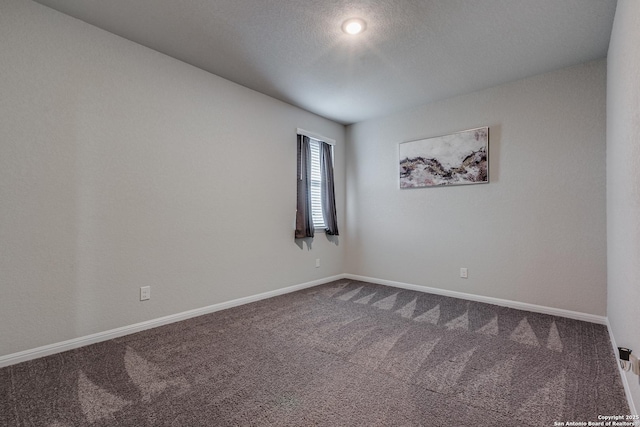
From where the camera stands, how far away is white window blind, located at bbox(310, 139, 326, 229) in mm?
4406

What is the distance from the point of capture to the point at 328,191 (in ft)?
14.8

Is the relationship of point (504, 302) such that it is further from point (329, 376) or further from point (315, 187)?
point (315, 187)

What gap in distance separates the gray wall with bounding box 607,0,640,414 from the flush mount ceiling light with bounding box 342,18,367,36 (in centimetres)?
Result: 156

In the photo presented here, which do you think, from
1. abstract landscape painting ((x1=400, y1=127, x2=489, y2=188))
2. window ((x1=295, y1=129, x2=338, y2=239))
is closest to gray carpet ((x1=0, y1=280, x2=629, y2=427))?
window ((x1=295, y1=129, x2=338, y2=239))

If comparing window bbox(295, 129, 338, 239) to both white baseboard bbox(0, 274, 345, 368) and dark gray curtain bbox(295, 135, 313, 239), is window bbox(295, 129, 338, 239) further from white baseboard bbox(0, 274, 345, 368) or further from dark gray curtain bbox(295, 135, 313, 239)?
white baseboard bbox(0, 274, 345, 368)

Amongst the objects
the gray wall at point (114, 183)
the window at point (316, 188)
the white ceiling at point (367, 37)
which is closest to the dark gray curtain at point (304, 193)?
the window at point (316, 188)

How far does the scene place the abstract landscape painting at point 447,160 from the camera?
3561 millimetres

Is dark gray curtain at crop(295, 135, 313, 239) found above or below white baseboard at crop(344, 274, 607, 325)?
above

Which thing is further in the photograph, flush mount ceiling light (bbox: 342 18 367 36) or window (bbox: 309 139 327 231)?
window (bbox: 309 139 327 231)

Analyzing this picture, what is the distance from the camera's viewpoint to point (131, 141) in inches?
103

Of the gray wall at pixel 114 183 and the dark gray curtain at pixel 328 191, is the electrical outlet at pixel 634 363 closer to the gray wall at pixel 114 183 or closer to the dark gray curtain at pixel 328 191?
the gray wall at pixel 114 183

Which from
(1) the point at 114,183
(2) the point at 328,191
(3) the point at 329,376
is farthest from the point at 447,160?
(1) the point at 114,183

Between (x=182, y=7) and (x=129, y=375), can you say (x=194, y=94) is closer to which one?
(x=182, y=7)

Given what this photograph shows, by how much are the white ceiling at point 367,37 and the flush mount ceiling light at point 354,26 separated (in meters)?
0.05
